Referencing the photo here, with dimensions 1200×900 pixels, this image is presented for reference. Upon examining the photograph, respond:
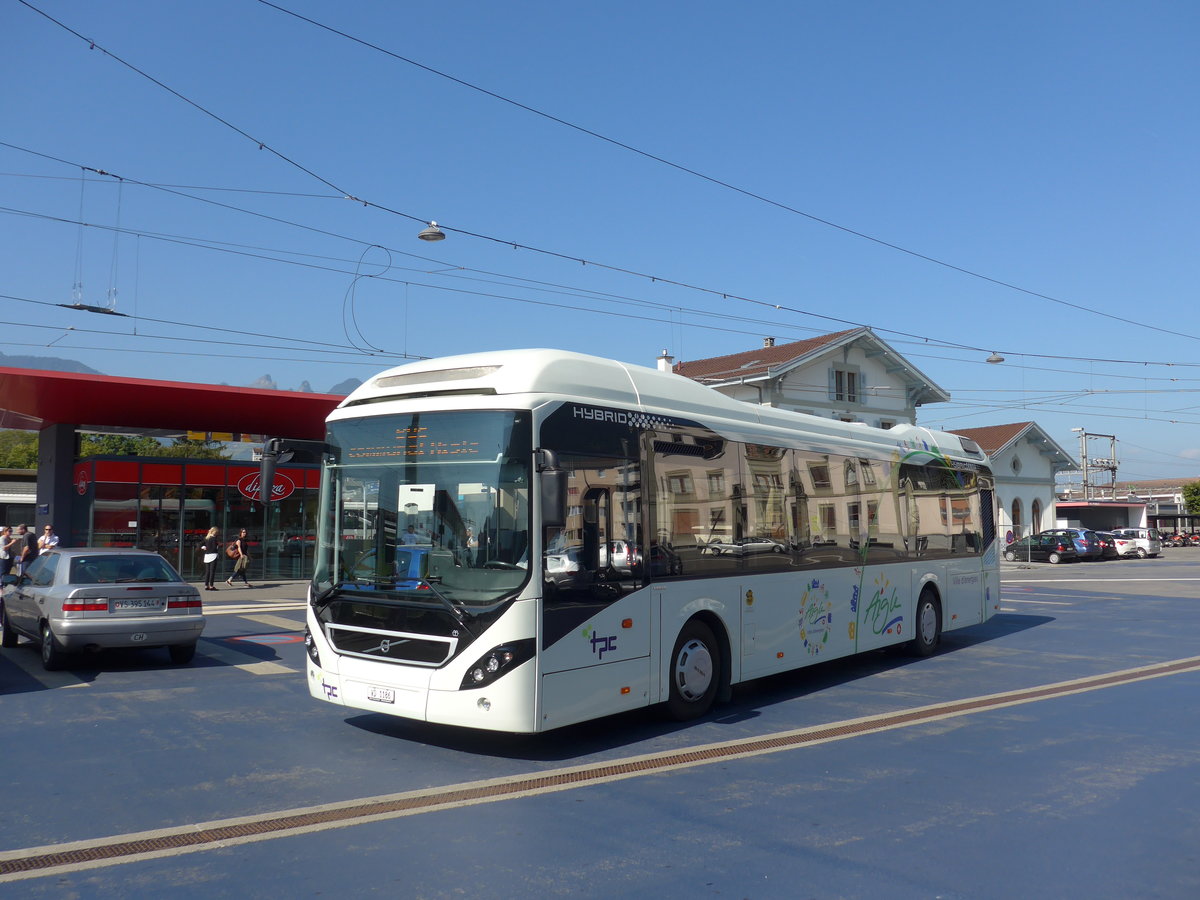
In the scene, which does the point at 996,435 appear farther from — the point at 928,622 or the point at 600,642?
the point at 600,642


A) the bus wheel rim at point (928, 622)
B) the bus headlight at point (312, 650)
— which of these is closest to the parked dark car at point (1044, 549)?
the bus wheel rim at point (928, 622)

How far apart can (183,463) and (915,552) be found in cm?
2093

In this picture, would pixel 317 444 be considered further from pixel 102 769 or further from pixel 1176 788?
pixel 1176 788

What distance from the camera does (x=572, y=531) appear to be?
7.79 meters

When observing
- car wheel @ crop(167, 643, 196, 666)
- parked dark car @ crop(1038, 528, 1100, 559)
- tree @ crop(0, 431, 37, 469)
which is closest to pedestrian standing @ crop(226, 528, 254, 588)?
car wheel @ crop(167, 643, 196, 666)

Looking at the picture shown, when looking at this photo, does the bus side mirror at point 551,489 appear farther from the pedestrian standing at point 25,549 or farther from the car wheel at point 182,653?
the pedestrian standing at point 25,549

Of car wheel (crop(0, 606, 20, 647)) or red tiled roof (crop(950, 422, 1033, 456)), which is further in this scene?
red tiled roof (crop(950, 422, 1033, 456))

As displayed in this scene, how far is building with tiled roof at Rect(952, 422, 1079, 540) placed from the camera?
57875 mm

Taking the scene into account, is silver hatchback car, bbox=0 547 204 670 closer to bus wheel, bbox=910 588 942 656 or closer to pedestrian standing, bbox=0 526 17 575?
pedestrian standing, bbox=0 526 17 575

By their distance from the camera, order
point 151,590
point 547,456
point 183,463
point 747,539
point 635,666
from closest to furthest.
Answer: point 547,456 → point 635,666 → point 747,539 → point 151,590 → point 183,463

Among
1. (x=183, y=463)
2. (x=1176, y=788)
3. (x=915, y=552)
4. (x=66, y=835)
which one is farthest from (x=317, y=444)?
(x=183, y=463)

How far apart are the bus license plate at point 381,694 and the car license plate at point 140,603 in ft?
18.4

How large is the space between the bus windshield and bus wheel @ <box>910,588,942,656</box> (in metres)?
8.25

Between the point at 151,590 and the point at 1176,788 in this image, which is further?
the point at 151,590
